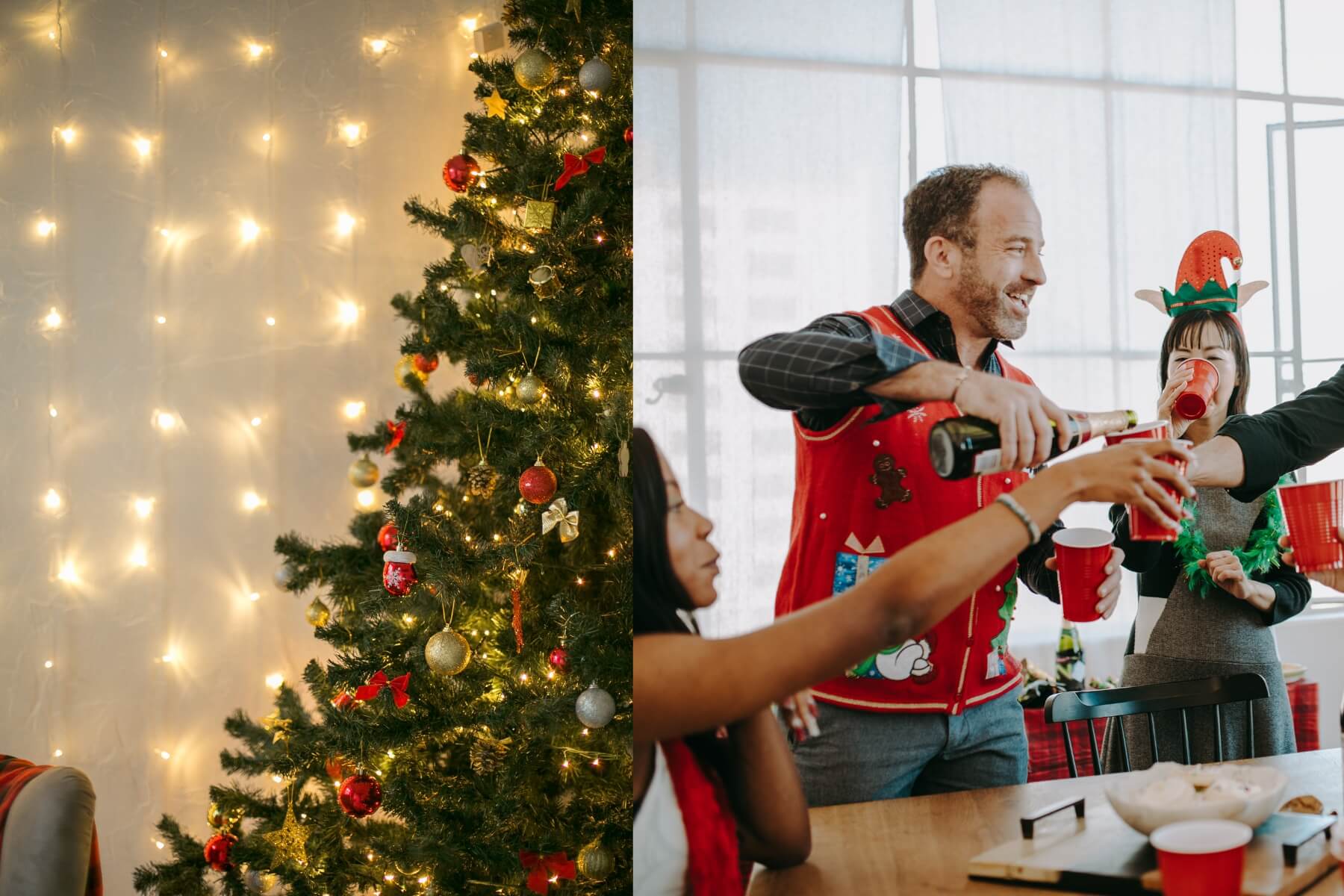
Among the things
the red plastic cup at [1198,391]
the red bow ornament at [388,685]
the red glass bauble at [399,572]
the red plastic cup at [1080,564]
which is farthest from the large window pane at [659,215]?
the red bow ornament at [388,685]

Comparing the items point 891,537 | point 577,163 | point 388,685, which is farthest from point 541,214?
point 891,537

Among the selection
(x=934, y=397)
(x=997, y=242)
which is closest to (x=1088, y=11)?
(x=997, y=242)

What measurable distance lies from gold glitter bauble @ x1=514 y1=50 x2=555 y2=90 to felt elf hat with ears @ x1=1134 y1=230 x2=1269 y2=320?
1.30 meters

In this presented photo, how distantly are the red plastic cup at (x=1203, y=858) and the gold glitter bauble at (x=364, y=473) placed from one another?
1.92m

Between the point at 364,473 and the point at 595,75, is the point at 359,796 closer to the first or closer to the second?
the point at 364,473

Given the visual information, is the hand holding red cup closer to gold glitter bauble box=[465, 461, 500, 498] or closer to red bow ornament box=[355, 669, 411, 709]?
gold glitter bauble box=[465, 461, 500, 498]

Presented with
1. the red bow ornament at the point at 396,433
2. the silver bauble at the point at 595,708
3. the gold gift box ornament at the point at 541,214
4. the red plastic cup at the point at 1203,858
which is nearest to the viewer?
the red plastic cup at the point at 1203,858

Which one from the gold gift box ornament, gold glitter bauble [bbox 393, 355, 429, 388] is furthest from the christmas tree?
gold glitter bauble [bbox 393, 355, 429, 388]

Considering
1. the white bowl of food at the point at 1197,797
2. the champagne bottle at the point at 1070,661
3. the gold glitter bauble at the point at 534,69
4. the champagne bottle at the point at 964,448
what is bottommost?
the white bowl of food at the point at 1197,797

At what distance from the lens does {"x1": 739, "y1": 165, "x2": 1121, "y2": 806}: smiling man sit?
1099mm

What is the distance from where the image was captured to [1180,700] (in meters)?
1.19

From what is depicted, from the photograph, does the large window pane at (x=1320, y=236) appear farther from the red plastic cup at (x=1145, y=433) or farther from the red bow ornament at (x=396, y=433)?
the red bow ornament at (x=396, y=433)

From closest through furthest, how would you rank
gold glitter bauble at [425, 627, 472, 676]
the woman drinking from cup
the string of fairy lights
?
1. the woman drinking from cup
2. gold glitter bauble at [425, 627, 472, 676]
3. the string of fairy lights

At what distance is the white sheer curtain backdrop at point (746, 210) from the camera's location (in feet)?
3.75
